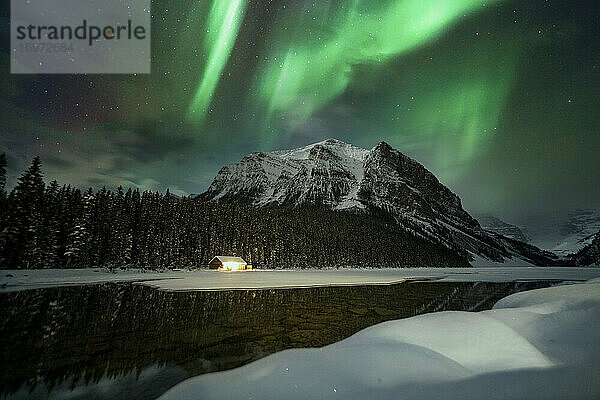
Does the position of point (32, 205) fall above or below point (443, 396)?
above

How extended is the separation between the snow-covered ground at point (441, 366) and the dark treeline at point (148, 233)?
187ft

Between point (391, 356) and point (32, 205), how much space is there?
6098 cm

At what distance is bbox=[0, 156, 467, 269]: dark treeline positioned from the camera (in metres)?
49.2

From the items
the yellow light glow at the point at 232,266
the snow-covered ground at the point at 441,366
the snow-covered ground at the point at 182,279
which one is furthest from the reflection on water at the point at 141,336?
the yellow light glow at the point at 232,266

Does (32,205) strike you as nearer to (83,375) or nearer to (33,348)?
(33,348)

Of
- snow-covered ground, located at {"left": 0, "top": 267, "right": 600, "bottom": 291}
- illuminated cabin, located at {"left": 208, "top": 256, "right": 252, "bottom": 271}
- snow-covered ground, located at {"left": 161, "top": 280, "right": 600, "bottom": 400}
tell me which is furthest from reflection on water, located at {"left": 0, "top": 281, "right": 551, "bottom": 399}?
illuminated cabin, located at {"left": 208, "top": 256, "right": 252, "bottom": 271}

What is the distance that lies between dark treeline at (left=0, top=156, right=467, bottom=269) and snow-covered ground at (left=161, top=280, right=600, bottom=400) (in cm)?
5701

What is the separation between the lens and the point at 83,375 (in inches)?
365

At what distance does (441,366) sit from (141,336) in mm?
12132

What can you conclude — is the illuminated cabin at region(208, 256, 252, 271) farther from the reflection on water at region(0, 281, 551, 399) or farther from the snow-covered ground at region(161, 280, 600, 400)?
the snow-covered ground at region(161, 280, 600, 400)

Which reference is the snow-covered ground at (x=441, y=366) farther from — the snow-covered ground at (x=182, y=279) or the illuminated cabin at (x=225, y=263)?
the illuminated cabin at (x=225, y=263)

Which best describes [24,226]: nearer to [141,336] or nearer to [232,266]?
[232,266]

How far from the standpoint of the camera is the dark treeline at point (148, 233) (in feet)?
161

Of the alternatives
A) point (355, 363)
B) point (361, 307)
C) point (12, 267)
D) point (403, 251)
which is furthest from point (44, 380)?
point (403, 251)
